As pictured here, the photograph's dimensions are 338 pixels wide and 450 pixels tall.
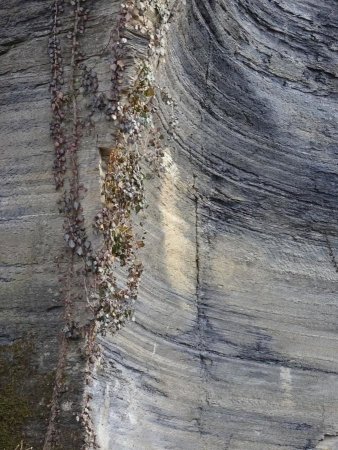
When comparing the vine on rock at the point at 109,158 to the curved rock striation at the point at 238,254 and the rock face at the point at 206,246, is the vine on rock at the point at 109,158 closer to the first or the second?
the rock face at the point at 206,246

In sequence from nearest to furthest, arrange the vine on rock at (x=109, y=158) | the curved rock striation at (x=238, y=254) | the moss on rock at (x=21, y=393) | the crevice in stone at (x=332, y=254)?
the moss on rock at (x=21, y=393)
the vine on rock at (x=109, y=158)
the curved rock striation at (x=238, y=254)
the crevice in stone at (x=332, y=254)

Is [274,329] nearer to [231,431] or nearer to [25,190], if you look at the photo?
[231,431]

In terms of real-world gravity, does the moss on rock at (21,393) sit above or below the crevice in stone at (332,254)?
below

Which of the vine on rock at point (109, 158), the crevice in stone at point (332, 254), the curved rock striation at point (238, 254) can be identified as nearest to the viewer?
the vine on rock at point (109, 158)

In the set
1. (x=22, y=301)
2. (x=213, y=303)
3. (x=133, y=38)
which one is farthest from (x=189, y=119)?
(x=22, y=301)

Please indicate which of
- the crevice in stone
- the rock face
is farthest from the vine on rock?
the crevice in stone

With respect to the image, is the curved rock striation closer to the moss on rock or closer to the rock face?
the rock face

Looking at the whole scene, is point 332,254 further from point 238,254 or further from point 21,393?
point 21,393

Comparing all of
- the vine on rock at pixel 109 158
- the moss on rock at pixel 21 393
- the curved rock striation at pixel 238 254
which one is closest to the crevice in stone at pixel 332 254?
the curved rock striation at pixel 238 254
